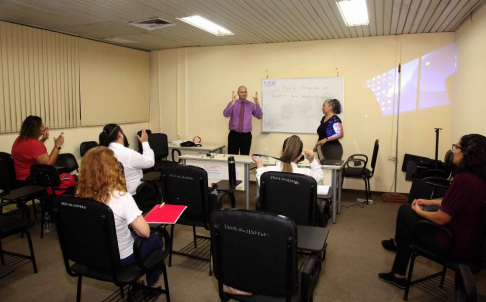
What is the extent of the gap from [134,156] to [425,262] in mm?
3051

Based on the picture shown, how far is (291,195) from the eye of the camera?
9.04ft

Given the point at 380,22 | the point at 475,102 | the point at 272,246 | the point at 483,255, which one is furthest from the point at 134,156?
the point at 475,102

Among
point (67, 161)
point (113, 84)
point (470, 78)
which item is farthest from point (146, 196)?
point (470, 78)

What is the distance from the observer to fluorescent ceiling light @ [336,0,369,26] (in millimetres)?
3828

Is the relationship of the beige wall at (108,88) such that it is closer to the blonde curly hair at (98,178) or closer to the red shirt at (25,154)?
the red shirt at (25,154)

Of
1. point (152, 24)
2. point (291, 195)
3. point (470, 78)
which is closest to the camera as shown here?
point (291, 195)

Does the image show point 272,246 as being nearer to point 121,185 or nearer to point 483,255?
point 121,185

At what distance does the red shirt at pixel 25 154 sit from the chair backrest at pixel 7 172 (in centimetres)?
12

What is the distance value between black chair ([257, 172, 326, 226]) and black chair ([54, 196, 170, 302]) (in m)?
1.09

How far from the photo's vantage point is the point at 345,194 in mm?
5820

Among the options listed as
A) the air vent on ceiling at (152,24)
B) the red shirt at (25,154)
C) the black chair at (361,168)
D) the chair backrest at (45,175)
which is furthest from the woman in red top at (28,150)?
the black chair at (361,168)

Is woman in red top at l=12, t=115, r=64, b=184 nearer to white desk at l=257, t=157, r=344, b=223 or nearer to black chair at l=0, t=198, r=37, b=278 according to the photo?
black chair at l=0, t=198, r=37, b=278

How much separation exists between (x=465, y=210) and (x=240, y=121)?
425cm

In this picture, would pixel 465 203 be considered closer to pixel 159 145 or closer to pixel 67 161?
pixel 67 161
